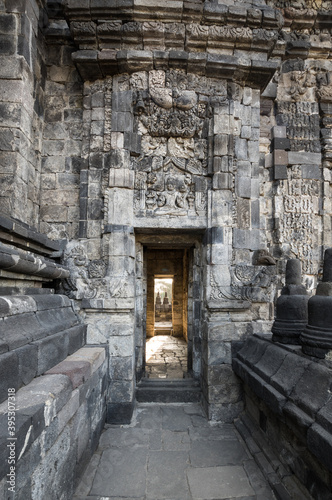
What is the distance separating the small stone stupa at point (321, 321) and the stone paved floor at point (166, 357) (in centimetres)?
316

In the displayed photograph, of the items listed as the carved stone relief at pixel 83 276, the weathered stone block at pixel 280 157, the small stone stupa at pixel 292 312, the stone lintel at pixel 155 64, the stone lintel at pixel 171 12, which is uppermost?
the stone lintel at pixel 171 12

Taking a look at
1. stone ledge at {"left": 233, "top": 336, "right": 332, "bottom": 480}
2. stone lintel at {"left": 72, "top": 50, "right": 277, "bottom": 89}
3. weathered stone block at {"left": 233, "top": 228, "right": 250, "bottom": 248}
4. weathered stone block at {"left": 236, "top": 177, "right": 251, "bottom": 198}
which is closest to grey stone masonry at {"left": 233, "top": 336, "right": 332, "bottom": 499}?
stone ledge at {"left": 233, "top": 336, "right": 332, "bottom": 480}

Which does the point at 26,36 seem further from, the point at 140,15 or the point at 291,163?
the point at 291,163

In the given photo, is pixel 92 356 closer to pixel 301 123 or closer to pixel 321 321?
pixel 321 321

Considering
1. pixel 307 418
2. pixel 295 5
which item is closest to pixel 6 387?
pixel 307 418

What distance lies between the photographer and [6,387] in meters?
2.00

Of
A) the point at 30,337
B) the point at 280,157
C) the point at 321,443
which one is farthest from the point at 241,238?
the point at 30,337

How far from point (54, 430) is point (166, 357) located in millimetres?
5169

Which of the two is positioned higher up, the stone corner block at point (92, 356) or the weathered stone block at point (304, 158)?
the weathered stone block at point (304, 158)

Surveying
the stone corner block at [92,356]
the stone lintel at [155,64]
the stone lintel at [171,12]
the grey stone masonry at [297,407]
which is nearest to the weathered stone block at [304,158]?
the stone lintel at [155,64]

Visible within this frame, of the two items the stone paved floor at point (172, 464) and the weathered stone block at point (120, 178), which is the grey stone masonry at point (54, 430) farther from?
the weathered stone block at point (120, 178)

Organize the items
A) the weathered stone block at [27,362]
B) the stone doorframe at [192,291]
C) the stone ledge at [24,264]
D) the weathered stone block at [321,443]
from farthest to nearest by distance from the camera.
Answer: the stone doorframe at [192,291], the stone ledge at [24,264], the weathered stone block at [27,362], the weathered stone block at [321,443]

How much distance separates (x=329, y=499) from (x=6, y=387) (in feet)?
8.31

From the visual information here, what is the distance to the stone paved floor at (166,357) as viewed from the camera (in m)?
5.71
